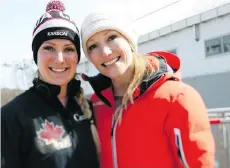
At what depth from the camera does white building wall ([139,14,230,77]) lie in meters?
12.9

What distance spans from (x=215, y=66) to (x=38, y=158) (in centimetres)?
1216

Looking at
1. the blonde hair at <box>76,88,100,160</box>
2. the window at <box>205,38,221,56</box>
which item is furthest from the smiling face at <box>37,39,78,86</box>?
the window at <box>205,38,221,56</box>

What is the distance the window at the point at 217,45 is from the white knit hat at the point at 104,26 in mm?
11139

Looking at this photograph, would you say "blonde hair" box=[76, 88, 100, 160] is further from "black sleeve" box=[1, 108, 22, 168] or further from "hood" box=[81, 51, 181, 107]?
"black sleeve" box=[1, 108, 22, 168]

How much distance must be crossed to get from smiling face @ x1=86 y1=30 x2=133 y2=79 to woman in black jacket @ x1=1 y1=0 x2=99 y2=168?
4.9 inches

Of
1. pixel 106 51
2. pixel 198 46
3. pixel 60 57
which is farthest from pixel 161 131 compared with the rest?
pixel 198 46

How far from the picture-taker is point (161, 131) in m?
2.03

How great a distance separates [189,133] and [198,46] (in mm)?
12526

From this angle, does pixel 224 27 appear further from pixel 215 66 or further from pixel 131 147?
pixel 131 147

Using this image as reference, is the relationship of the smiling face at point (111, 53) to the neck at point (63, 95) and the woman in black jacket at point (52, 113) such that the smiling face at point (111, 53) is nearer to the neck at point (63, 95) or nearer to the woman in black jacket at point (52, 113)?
the woman in black jacket at point (52, 113)

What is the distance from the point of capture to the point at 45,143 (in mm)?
1889

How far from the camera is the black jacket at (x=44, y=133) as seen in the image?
1.83m

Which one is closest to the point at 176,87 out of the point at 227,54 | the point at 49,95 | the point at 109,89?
the point at 109,89

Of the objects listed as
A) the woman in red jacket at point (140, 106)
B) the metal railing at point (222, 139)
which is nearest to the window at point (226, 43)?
the metal railing at point (222, 139)
